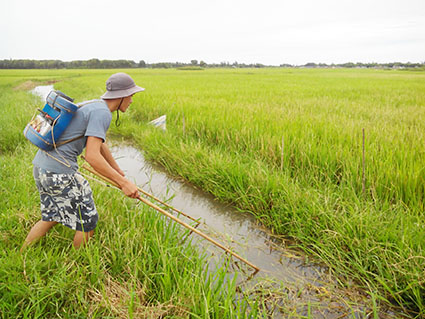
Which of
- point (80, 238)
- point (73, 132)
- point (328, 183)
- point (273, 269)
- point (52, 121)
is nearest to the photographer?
point (52, 121)

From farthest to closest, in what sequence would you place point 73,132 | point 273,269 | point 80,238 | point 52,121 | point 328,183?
1. point 328,183
2. point 273,269
3. point 80,238
4. point 73,132
5. point 52,121

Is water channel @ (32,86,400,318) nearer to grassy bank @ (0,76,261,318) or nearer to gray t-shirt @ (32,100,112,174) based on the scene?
grassy bank @ (0,76,261,318)

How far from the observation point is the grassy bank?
1503 mm

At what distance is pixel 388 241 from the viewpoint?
2.01 meters

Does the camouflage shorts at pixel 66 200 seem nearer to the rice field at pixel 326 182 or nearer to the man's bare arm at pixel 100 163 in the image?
the man's bare arm at pixel 100 163

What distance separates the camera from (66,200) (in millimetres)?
1809

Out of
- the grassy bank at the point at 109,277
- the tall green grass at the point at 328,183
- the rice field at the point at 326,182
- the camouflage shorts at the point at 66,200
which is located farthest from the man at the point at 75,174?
the tall green grass at the point at 328,183

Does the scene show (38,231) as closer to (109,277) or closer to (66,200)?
(66,200)

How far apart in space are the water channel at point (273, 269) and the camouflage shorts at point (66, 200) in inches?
37.1

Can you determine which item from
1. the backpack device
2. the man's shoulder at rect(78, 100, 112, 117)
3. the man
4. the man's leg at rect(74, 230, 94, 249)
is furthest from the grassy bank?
the man's shoulder at rect(78, 100, 112, 117)

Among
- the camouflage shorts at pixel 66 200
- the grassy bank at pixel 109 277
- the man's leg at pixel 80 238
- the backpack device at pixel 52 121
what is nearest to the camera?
the grassy bank at pixel 109 277

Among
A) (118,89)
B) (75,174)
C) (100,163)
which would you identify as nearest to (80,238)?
(75,174)

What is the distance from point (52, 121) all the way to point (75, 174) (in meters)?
0.36

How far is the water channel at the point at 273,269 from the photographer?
1684 millimetres
